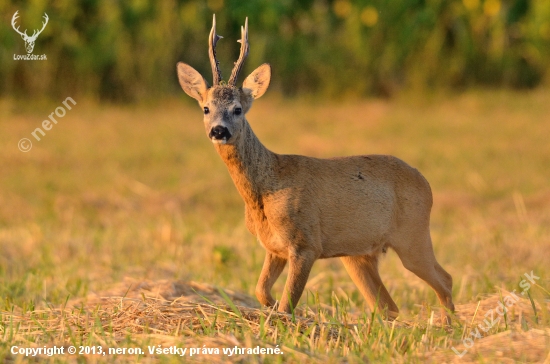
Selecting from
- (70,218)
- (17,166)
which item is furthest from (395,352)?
(17,166)

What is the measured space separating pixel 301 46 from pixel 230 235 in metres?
7.38

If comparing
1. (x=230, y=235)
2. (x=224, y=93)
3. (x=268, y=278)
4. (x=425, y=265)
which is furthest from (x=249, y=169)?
(x=230, y=235)

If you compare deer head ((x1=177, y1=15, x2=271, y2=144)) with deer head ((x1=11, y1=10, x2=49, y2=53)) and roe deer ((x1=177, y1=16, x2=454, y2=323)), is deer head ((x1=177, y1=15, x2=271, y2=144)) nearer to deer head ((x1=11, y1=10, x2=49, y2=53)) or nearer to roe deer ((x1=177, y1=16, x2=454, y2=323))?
roe deer ((x1=177, y1=16, x2=454, y2=323))

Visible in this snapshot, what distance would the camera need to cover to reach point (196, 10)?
1555 centimetres

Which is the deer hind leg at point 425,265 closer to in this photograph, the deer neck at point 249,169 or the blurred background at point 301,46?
the deer neck at point 249,169

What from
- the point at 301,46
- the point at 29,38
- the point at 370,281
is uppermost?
the point at 301,46

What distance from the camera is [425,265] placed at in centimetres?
612

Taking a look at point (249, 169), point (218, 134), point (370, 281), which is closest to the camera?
point (218, 134)

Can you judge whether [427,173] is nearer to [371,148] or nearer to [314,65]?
[371,148]

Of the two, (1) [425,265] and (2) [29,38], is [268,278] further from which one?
(2) [29,38]

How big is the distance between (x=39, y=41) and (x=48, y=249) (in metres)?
7.39

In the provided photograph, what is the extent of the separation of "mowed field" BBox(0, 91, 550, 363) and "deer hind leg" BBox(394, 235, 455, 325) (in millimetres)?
143

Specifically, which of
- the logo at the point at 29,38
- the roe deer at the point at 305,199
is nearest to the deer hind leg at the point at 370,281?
the roe deer at the point at 305,199

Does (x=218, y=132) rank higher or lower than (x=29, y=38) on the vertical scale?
lower
